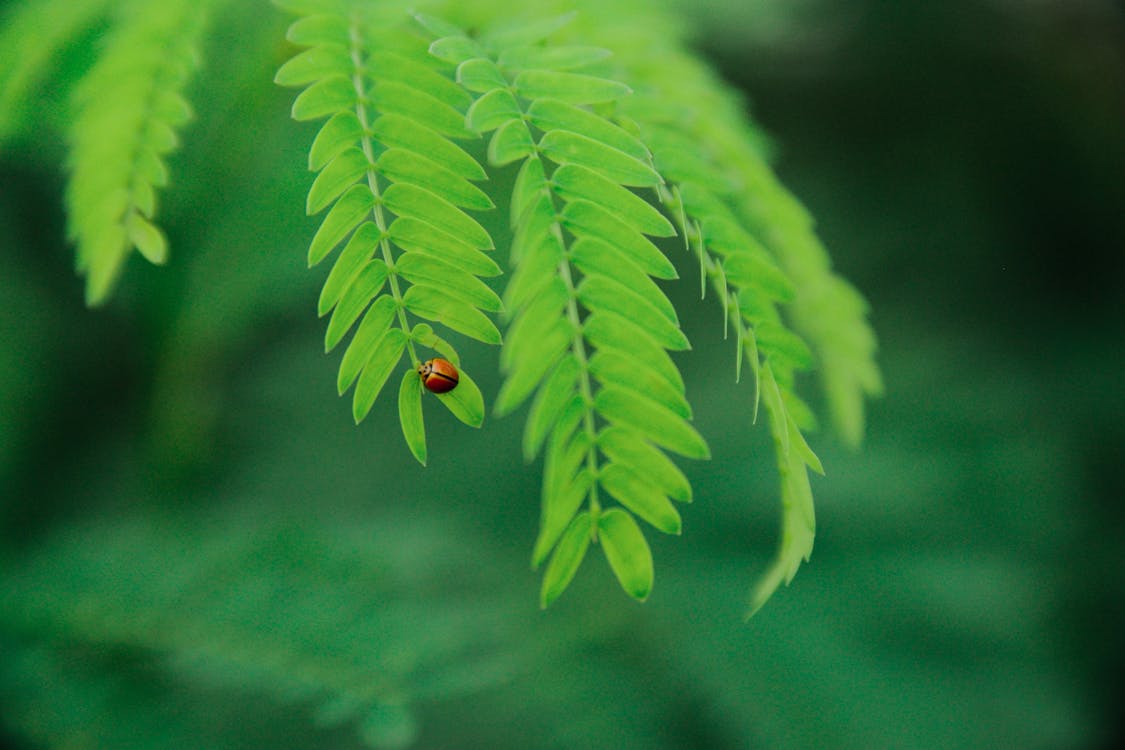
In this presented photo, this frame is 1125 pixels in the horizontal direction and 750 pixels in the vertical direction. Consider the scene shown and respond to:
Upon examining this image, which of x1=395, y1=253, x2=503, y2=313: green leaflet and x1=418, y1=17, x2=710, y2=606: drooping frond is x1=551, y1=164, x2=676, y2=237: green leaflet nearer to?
x1=418, y1=17, x2=710, y2=606: drooping frond

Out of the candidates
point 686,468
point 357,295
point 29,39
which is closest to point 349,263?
point 357,295

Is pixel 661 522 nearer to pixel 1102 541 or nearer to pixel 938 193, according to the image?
pixel 1102 541

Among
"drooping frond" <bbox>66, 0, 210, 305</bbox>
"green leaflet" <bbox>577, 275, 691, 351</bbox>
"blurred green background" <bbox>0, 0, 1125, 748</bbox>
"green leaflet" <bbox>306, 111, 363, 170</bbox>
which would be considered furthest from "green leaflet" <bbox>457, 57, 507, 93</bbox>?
"blurred green background" <bbox>0, 0, 1125, 748</bbox>

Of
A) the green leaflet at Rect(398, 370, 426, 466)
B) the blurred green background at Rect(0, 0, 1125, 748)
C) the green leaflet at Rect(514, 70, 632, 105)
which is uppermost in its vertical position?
the green leaflet at Rect(514, 70, 632, 105)

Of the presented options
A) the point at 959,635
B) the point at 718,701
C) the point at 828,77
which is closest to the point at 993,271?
the point at 828,77

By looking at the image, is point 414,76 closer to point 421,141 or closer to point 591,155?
point 421,141

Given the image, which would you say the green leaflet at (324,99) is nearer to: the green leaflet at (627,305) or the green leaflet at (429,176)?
the green leaflet at (429,176)

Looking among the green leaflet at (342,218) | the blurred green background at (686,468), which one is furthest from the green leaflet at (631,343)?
the blurred green background at (686,468)
